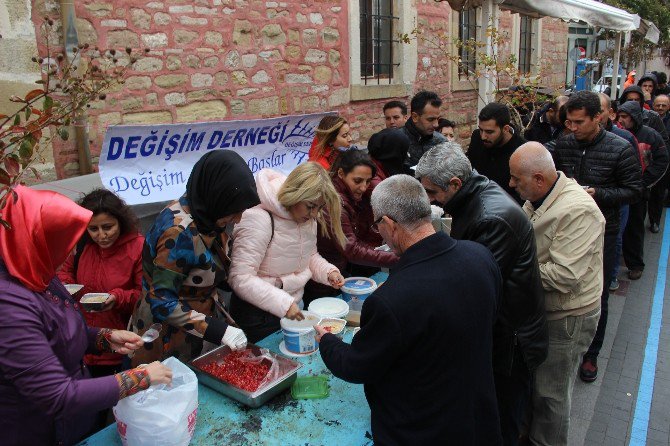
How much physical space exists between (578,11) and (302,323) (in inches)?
294

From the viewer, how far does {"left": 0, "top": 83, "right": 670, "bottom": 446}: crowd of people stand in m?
1.79

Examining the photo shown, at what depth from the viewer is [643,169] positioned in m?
6.03

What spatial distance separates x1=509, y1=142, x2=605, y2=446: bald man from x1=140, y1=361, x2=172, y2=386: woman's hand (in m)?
2.09

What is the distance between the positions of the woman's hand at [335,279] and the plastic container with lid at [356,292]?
42 millimetres

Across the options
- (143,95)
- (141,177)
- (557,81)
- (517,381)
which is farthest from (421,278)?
(557,81)

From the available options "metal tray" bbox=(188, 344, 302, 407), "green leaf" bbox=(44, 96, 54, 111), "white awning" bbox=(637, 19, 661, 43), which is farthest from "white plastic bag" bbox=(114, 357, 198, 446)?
"white awning" bbox=(637, 19, 661, 43)

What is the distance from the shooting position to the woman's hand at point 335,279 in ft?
10.7

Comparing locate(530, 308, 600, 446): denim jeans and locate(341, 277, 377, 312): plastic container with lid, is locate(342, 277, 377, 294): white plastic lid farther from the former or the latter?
locate(530, 308, 600, 446): denim jeans

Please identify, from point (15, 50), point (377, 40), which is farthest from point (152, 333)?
point (377, 40)

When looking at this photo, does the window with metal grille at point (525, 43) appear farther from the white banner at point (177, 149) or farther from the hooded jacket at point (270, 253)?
the hooded jacket at point (270, 253)

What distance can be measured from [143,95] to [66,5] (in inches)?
38.8

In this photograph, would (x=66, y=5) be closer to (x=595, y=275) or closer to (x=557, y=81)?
(x=595, y=275)

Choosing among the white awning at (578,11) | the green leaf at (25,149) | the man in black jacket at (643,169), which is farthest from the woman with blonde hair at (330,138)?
the man in black jacket at (643,169)

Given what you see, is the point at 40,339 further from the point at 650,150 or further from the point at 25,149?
the point at 650,150
